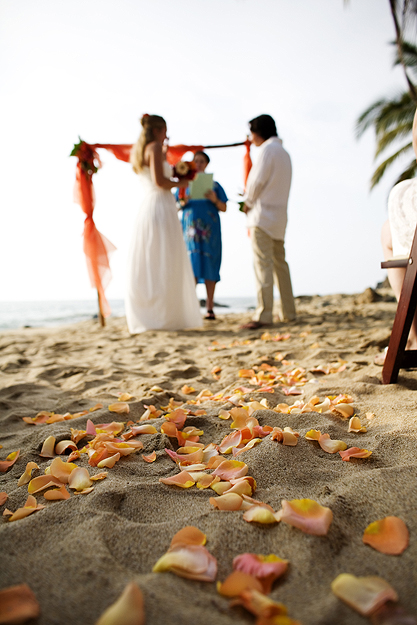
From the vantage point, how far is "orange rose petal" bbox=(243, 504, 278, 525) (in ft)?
2.54

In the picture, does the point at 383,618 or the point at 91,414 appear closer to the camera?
the point at 383,618

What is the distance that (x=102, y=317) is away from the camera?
5027 mm

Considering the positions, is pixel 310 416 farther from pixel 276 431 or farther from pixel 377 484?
pixel 377 484

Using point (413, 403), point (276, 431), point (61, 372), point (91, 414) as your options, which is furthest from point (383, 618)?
point (61, 372)

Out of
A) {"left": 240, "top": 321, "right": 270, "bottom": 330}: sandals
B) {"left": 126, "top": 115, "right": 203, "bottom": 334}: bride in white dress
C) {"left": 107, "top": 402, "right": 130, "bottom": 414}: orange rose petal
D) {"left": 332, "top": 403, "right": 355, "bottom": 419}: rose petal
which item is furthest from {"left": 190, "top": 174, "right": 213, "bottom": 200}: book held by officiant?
{"left": 332, "top": 403, "right": 355, "bottom": 419}: rose petal

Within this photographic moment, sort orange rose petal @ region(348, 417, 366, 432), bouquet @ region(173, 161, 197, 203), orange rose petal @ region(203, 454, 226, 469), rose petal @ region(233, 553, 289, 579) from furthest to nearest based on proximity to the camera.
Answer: bouquet @ region(173, 161, 197, 203) → orange rose petal @ region(348, 417, 366, 432) → orange rose petal @ region(203, 454, 226, 469) → rose petal @ region(233, 553, 289, 579)

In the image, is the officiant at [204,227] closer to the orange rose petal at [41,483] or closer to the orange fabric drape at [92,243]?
the orange fabric drape at [92,243]

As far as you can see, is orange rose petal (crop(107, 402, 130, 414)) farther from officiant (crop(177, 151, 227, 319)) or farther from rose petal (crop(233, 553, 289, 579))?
officiant (crop(177, 151, 227, 319))

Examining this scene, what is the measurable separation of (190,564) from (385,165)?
13.7 metres

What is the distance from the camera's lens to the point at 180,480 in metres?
1.00

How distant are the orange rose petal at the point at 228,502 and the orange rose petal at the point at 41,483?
42 cm

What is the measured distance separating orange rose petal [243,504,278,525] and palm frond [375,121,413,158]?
13.3 metres

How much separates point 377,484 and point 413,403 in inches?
23.8

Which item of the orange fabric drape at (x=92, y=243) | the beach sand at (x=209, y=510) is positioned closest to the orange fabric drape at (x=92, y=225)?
the orange fabric drape at (x=92, y=243)
